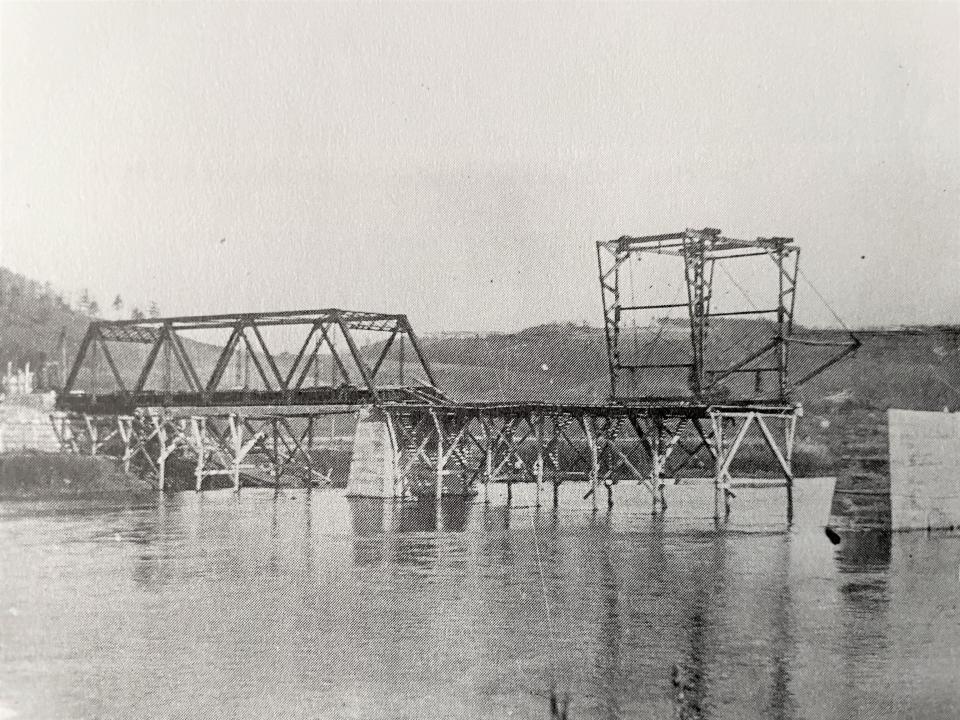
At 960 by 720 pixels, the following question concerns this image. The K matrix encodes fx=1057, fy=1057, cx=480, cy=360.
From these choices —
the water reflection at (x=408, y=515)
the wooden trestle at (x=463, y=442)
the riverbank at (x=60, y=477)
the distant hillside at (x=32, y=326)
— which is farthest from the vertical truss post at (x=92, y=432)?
the distant hillside at (x=32, y=326)

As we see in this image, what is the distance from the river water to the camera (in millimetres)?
15070

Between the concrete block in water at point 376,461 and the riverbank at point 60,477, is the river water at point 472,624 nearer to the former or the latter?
the concrete block in water at point 376,461

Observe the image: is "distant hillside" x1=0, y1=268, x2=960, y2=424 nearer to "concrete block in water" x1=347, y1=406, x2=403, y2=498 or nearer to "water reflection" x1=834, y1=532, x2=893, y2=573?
"concrete block in water" x1=347, y1=406, x2=403, y2=498

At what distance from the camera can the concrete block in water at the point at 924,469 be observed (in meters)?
32.2

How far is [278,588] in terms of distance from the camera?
24984mm

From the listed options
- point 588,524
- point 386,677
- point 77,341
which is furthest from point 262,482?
point 77,341

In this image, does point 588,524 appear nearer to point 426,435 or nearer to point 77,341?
point 426,435

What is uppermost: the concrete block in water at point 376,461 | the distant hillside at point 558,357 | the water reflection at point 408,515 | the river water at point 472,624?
the distant hillside at point 558,357

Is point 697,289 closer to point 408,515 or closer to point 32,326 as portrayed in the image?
point 408,515

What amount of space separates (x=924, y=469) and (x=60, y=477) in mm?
45103

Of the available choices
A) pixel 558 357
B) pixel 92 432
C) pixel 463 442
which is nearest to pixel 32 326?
pixel 558 357

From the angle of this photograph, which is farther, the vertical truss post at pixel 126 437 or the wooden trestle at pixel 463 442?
the vertical truss post at pixel 126 437

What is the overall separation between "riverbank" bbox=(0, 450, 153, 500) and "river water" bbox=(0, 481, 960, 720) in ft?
59.8

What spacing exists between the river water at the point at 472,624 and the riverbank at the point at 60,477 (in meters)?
18.2
